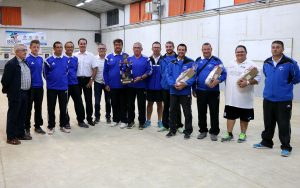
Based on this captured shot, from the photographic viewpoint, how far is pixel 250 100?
4914mm

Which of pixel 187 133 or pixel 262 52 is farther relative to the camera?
pixel 262 52

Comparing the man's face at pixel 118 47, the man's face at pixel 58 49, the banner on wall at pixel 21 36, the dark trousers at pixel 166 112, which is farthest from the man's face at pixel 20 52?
the banner on wall at pixel 21 36

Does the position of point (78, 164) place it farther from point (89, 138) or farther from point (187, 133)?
point (187, 133)

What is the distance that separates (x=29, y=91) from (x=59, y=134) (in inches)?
35.6

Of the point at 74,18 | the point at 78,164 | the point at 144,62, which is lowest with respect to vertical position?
the point at 78,164

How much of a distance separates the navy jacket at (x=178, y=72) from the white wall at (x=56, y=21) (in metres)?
17.8

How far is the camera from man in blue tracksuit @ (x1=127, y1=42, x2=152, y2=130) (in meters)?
5.71

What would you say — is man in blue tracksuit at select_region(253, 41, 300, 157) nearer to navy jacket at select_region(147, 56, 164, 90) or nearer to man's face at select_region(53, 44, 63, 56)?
navy jacket at select_region(147, 56, 164, 90)

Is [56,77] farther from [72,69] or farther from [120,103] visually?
[120,103]

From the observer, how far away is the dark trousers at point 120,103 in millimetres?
5957

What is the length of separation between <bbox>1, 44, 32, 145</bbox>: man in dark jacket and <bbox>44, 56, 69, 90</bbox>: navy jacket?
1.54 feet

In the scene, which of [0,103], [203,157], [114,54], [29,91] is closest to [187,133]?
[203,157]

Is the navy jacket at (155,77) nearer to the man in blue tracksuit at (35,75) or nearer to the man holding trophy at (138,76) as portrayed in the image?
the man holding trophy at (138,76)

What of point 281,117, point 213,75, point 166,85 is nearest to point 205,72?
point 213,75
